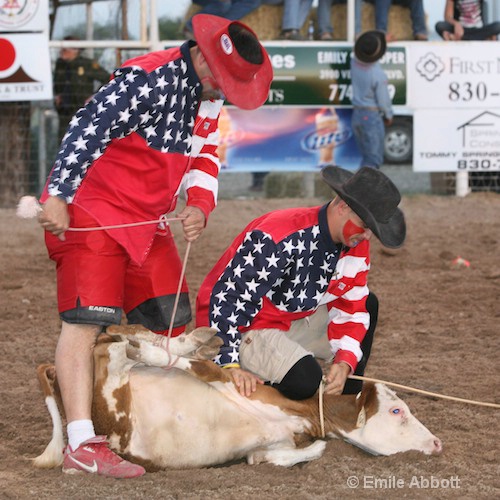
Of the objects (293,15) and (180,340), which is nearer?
(180,340)

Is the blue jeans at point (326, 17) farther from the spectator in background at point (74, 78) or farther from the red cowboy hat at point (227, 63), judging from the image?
the red cowboy hat at point (227, 63)

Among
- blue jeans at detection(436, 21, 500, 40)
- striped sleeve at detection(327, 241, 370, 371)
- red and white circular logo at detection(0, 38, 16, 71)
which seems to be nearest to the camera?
striped sleeve at detection(327, 241, 370, 371)

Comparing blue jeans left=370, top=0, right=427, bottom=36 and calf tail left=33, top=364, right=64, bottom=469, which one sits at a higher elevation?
A: blue jeans left=370, top=0, right=427, bottom=36

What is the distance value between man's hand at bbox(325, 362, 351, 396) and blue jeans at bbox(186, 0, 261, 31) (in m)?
7.66

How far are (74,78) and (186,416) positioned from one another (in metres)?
7.97

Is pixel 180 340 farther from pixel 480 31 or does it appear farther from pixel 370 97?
pixel 480 31

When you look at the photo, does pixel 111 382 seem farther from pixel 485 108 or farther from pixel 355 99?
pixel 485 108

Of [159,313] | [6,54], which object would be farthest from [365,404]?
[6,54]

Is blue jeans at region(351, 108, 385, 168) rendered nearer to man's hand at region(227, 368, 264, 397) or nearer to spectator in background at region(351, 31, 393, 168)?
spectator in background at region(351, 31, 393, 168)

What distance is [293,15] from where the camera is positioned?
37.9ft

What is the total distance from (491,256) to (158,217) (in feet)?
17.7

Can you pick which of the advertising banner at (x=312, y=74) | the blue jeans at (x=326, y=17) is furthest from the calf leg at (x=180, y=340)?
the blue jeans at (x=326, y=17)

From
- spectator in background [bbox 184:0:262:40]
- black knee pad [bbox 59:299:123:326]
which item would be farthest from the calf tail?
spectator in background [bbox 184:0:262:40]
